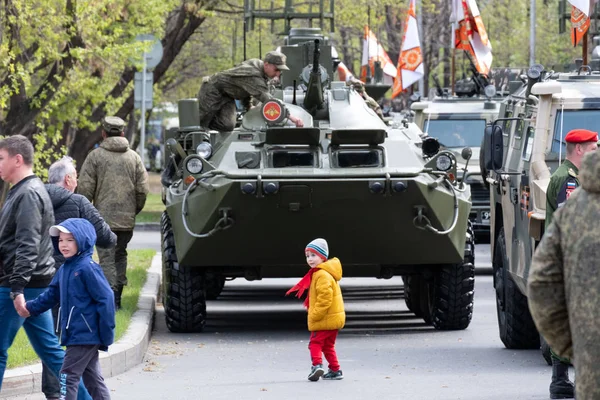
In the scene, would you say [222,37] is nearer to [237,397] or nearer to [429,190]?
[429,190]

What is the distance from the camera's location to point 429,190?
12.8 meters

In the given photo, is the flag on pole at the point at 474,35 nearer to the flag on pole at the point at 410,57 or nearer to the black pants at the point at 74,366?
the flag on pole at the point at 410,57

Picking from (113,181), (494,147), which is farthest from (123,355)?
(113,181)

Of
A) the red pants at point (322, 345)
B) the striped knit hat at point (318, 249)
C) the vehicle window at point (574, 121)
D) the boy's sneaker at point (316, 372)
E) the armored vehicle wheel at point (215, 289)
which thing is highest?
the vehicle window at point (574, 121)

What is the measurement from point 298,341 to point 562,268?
8.37 meters

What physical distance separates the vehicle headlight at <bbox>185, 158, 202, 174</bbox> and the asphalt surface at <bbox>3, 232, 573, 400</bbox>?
1468 millimetres

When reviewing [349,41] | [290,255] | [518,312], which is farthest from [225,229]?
[349,41]

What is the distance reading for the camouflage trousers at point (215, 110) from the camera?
578 inches

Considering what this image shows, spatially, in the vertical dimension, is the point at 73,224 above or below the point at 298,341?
above

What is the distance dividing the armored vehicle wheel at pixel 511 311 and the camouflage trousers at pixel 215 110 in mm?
3458

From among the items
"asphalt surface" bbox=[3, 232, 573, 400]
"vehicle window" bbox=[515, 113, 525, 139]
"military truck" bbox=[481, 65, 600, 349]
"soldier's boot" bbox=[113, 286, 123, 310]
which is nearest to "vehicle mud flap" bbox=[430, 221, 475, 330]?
Result: "asphalt surface" bbox=[3, 232, 573, 400]

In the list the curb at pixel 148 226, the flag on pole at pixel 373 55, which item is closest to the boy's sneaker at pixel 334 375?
the curb at pixel 148 226

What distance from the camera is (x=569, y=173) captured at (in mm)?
9031

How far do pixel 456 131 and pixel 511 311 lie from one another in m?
10.6
